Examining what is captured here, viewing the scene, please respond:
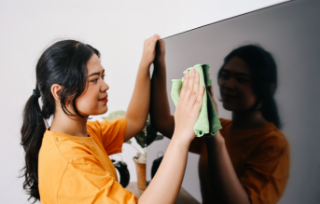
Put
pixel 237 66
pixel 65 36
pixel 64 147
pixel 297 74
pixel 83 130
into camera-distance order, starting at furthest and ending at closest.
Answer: pixel 65 36 → pixel 83 130 → pixel 64 147 → pixel 237 66 → pixel 297 74

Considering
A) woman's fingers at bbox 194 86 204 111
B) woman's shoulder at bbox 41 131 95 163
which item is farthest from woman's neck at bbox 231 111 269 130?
woman's shoulder at bbox 41 131 95 163

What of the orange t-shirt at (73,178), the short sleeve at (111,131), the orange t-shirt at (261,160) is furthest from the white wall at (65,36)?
the orange t-shirt at (73,178)

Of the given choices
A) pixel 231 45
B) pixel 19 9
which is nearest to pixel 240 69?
pixel 231 45

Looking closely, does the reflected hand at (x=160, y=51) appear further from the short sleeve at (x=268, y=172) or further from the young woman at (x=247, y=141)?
the short sleeve at (x=268, y=172)

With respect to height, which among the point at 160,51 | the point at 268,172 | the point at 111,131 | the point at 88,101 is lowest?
the point at 111,131

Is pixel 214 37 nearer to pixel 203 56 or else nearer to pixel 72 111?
pixel 203 56

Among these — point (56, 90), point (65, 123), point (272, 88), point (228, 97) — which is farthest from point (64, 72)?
point (272, 88)

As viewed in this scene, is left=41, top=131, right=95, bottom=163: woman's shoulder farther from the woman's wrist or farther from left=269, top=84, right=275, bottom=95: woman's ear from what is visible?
left=269, top=84, right=275, bottom=95: woman's ear

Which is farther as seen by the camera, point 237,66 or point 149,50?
point 149,50

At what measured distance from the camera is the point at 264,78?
0.52 metres

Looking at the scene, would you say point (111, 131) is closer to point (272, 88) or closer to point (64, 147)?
point (64, 147)

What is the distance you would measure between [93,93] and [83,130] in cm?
21

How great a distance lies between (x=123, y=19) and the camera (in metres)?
1.77

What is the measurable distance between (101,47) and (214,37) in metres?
1.32
